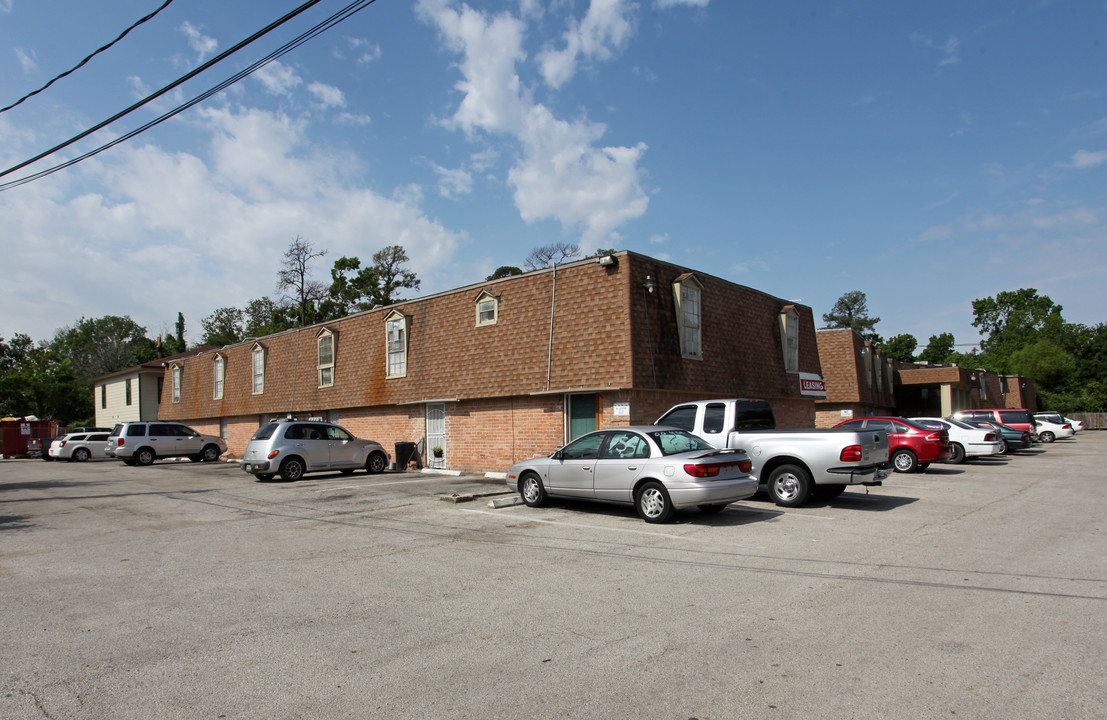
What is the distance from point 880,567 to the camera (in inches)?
285

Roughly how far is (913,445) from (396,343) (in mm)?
16200

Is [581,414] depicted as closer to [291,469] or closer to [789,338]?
[291,469]

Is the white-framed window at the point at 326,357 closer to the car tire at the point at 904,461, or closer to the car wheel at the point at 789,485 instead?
the car wheel at the point at 789,485

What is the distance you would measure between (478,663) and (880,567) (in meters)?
4.84

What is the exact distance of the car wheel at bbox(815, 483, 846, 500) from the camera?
40.2ft

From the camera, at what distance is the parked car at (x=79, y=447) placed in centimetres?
3125

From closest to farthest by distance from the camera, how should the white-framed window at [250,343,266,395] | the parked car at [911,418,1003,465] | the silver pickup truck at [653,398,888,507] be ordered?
the silver pickup truck at [653,398,888,507] < the parked car at [911,418,1003,465] < the white-framed window at [250,343,266,395]

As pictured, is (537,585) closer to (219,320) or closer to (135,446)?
(135,446)

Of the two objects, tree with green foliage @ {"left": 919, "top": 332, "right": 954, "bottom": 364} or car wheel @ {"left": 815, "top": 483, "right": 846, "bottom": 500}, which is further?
tree with green foliage @ {"left": 919, "top": 332, "right": 954, "bottom": 364}

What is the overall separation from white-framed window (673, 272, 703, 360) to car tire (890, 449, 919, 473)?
6058 millimetres

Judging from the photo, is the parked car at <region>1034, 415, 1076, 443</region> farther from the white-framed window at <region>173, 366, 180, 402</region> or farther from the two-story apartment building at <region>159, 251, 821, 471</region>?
the white-framed window at <region>173, 366, 180, 402</region>

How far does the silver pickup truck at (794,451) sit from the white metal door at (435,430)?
32.9 feet

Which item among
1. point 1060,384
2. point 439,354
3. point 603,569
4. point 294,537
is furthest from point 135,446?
point 1060,384

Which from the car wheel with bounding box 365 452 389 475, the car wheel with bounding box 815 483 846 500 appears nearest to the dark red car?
the car wheel with bounding box 815 483 846 500
